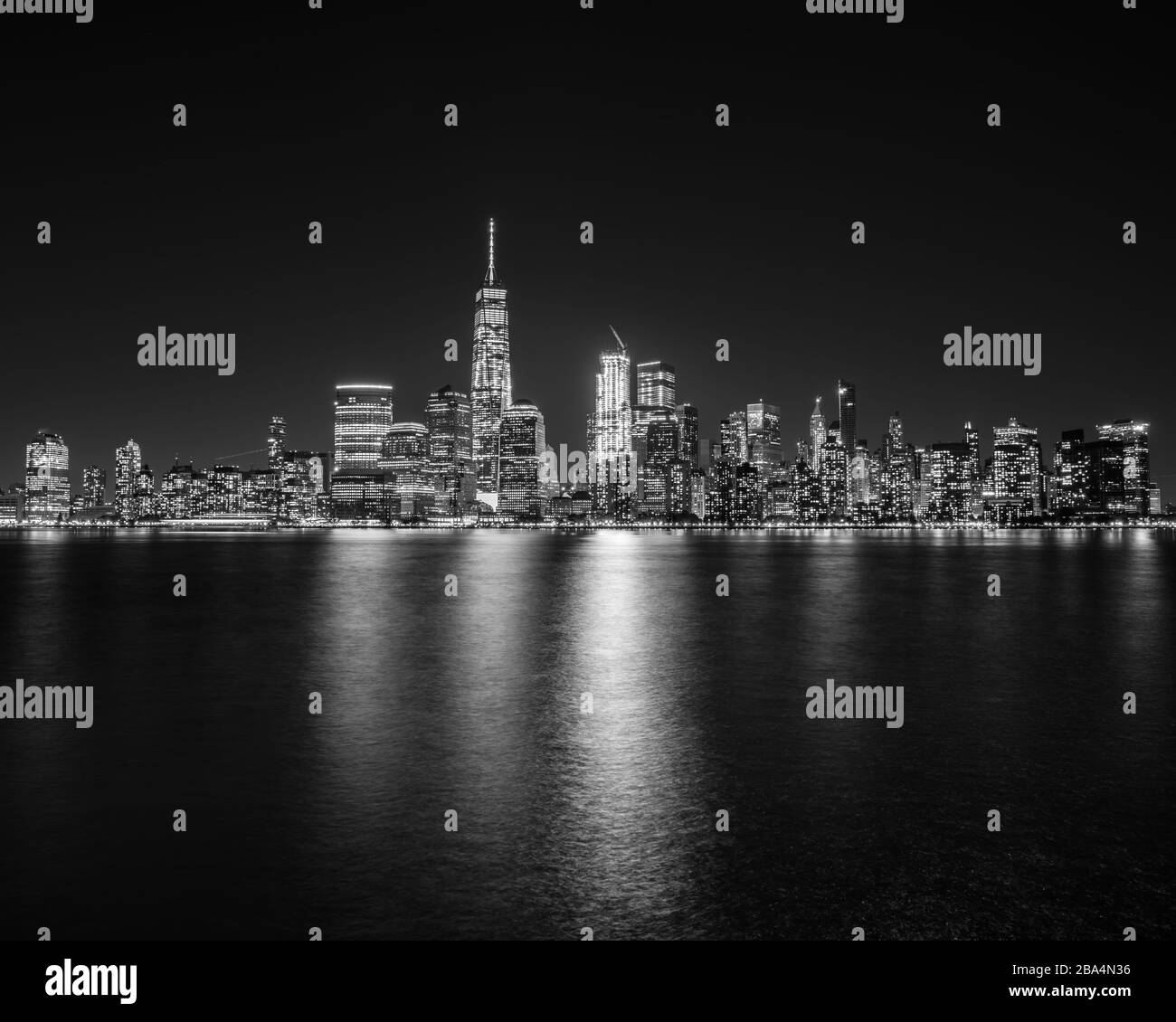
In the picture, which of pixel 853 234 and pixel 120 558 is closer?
pixel 853 234

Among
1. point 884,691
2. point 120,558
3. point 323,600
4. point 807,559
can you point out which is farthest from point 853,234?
point 120,558

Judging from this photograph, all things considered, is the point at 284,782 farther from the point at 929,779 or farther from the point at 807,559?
the point at 807,559

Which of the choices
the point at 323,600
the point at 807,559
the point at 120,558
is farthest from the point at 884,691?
the point at 120,558

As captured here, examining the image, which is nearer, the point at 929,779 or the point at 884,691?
the point at 929,779
